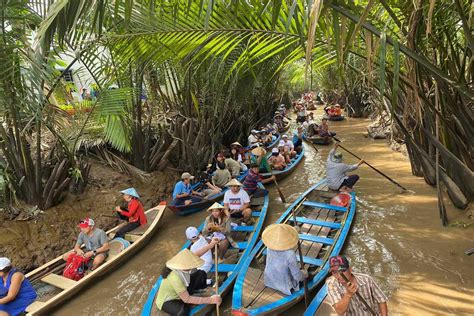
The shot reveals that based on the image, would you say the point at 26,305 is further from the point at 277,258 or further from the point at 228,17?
the point at 228,17

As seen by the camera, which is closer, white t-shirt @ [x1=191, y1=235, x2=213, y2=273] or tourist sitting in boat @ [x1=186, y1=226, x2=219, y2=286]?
tourist sitting in boat @ [x1=186, y1=226, x2=219, y2=286]

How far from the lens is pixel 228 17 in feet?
10.6

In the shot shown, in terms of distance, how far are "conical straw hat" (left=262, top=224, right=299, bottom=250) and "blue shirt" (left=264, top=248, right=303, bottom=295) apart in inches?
5.1

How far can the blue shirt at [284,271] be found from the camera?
4441 mm

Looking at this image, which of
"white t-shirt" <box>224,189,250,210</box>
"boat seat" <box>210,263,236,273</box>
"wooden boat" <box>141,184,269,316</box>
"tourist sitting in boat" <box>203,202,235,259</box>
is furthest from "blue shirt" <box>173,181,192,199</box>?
"boat seat" <box>210,263,236,273</box>

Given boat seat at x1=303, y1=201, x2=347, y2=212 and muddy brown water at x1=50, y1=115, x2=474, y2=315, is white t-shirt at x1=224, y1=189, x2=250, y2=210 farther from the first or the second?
boat seat at x1=303, y1=201, x2=347, y2=212

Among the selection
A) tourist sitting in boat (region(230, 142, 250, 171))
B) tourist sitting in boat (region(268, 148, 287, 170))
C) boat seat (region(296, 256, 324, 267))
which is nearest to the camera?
boat seat (region(296, 256, 324, 267))

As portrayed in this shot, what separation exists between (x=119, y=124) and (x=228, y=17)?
→ 15.0 ft

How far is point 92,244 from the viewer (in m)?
6.02

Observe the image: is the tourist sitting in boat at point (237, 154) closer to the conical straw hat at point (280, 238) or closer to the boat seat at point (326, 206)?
the boat seat at point (326, 206)

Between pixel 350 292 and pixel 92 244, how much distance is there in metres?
4.60

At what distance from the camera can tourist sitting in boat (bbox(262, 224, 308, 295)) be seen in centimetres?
439

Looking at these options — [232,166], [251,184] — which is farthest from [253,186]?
[232,166]

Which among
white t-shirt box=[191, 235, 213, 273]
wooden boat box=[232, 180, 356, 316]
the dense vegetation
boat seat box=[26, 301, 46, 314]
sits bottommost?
wooden boat box=[232, 180, 356, 316]
